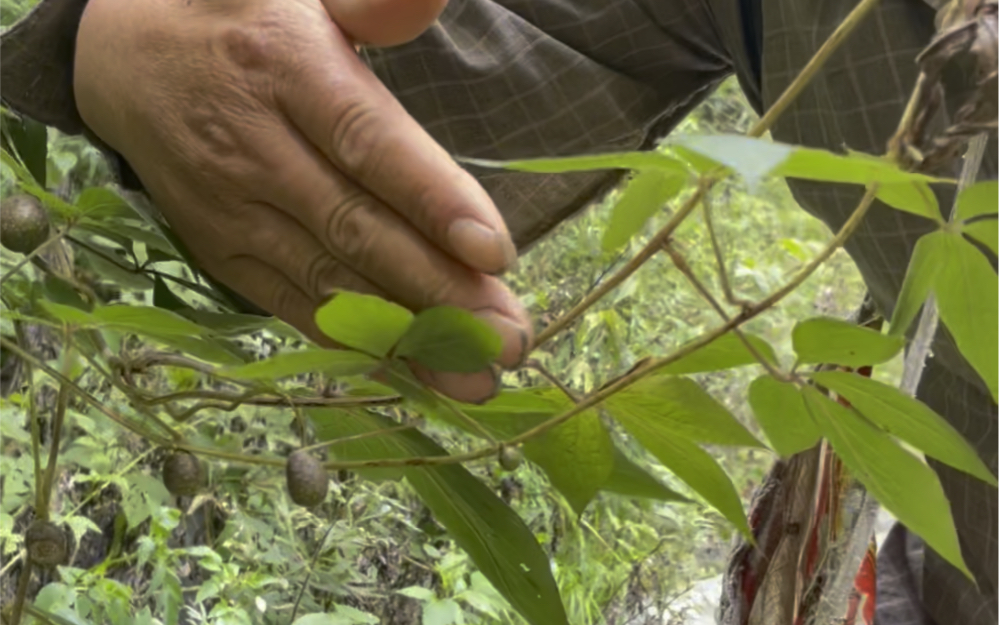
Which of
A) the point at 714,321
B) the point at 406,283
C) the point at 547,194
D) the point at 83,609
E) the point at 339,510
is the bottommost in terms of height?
the point at 714,321

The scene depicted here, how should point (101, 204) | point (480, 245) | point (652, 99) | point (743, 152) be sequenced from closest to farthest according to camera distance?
point (743, 152) < point (480, 245) < point (101, 204) < point (652, 99)

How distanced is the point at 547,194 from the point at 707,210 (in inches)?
16.4

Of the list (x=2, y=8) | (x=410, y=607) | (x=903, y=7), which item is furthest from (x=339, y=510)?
(x=903, y=7)

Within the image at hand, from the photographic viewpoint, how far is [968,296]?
0.23 m

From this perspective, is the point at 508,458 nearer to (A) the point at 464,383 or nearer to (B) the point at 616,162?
(A) the point at 464,383

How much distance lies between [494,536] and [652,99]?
38 cm

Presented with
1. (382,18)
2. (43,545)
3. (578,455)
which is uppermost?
(382,18)

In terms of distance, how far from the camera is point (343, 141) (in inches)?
11.8

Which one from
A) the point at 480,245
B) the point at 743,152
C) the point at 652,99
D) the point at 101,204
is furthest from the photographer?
the point at 652,99

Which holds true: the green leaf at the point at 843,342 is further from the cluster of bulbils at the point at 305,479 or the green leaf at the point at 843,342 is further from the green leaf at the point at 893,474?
the cluster of bulbils at the point at 305,479

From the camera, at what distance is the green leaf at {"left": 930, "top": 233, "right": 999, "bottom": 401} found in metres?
0.23

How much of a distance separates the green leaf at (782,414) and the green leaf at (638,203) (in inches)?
2.0

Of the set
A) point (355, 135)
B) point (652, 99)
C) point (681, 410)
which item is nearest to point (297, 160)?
point (355, 135)

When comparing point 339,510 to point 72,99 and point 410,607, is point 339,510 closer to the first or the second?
point 410,607
